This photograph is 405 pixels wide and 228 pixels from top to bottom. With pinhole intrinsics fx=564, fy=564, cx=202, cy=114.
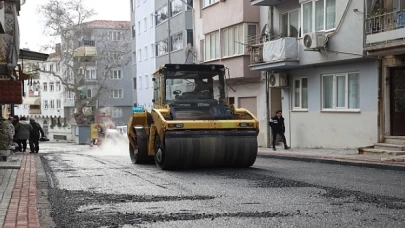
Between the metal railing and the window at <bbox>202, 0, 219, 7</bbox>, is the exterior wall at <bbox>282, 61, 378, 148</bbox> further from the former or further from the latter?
the window at <bbox>202, 0, 219, 7</bbox>

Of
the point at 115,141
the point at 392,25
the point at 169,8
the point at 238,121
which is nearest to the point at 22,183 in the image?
the point at 238,121

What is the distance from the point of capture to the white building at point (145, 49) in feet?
155

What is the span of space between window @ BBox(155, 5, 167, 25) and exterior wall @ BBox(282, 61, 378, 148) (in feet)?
65.8

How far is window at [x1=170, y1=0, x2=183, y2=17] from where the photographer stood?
39.1 m

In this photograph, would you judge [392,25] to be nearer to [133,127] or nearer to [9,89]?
[133,127]

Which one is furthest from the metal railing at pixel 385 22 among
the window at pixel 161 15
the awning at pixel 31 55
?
the window at pixel 161 15

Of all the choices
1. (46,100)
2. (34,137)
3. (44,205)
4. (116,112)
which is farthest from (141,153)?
(46,100)

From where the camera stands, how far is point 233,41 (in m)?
27.7

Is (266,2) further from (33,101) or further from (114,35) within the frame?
(33,101)

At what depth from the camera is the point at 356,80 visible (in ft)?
66.2

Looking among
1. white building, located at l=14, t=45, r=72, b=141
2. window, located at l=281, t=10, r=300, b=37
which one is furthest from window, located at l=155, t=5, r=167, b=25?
white building, located at l=14, t=45, r=72, b=141

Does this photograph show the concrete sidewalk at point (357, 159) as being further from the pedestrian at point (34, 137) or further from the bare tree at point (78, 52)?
the bare tree at point (78, 52)

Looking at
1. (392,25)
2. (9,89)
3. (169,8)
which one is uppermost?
(169,8)

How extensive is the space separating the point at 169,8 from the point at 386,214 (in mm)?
35304
